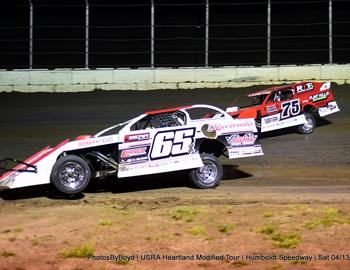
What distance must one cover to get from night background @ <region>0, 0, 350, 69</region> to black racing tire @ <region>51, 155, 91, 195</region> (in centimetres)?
1198

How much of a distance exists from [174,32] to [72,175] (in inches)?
502

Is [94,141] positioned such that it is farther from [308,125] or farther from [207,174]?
[308,125]

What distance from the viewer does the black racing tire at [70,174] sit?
9.41 m

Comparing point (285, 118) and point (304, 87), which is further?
point (304, 87)

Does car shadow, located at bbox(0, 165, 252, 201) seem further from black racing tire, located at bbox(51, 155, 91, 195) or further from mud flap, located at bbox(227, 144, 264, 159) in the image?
mud flap, located at bbox(227, 144, 264, 159)

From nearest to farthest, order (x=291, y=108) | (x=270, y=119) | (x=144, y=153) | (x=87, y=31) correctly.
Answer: (x=144, y=153) < (x=270, y=119) < (x=291, y=108) < (x=87, y=31)

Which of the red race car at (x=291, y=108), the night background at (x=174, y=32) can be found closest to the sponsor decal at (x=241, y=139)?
the red race car at (x=291, y=108)

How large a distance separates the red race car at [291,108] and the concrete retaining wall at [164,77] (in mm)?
4922

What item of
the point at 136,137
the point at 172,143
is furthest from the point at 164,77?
the point at 136,137

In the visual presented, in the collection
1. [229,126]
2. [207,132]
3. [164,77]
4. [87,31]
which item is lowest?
[207,132]

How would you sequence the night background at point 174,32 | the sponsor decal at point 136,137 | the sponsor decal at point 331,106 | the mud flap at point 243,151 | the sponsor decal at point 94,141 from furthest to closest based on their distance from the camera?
1. the night background at point 174,32
2. the sponsor decal at point 331,106
3. the mud flap at point 243,151
4. the sponsor decal at point 136,137
5. the sponsor decal at point 94,141

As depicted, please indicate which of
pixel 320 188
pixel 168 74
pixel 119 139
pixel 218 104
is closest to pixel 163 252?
pixel 119 139

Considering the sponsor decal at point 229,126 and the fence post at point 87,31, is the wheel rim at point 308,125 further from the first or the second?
the fence post at point 87,31

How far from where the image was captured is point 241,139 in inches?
413
